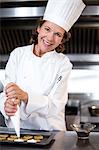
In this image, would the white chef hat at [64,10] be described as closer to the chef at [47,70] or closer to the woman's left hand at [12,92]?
the chef at [47,70]

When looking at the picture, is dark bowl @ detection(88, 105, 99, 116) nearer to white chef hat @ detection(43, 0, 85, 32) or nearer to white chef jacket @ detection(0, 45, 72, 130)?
white chef jacket @ detection(0, 45, 72, 130)

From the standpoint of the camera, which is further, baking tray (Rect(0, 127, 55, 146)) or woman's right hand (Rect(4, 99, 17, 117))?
A: woman's right hand (Rect(4, 99, 17, 117))

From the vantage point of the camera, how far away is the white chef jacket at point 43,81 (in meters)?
1.75

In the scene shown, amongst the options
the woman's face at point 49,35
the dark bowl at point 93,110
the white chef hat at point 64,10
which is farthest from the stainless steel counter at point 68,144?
the dark bowl at point 93,110

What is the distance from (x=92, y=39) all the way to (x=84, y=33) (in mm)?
103

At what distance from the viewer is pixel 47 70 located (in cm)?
186

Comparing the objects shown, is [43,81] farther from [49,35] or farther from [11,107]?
[11,107]

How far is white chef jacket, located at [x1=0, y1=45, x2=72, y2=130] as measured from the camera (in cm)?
175

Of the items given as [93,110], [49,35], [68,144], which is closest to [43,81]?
[49,35]

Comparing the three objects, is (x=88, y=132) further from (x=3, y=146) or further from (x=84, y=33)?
(x=84, y=33)

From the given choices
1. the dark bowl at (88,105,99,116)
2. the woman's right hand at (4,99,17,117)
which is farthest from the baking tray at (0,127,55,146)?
the dark bowl at (88,105,99,116)

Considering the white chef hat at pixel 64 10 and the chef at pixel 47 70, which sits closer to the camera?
the chef at pixel 47 70

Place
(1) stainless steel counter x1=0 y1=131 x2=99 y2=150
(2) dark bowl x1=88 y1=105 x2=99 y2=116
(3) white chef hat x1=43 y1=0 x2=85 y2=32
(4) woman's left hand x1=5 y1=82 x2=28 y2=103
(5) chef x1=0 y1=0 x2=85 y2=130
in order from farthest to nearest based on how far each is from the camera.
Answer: (2) dark bowl x1=88 y1=105 x2=99 y2=116
(3) white chef hat x1=43 y1=0 x2=85 y2=32
(5) chef x1=0 y1=0 x2=85 y2=130
(4) woman's left hand x1=5 y1=82 x2=28 y2=103
(1) stainless steel counter x1=0 y1=131 x2=99 y2=150

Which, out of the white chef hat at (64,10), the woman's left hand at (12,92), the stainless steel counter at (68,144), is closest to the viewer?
the stainless steel counter at (68,144)
